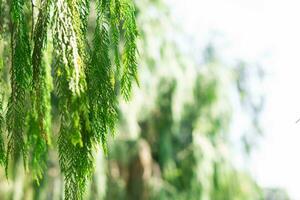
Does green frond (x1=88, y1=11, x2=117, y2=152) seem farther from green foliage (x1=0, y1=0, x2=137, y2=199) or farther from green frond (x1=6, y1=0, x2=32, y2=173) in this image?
green frond (x1=6, y1=0, x2=32, y2=173)

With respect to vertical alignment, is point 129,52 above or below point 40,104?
above

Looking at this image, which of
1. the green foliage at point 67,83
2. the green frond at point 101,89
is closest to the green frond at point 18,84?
the green foliage at point 67,83

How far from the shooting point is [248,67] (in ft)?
23.2

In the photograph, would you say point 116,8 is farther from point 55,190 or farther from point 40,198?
point 55,190

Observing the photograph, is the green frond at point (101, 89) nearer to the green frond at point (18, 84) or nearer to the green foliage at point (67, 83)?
the green foliage at point (67, 83)

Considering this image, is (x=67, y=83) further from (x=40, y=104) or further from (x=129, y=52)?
(x=129, y=52)

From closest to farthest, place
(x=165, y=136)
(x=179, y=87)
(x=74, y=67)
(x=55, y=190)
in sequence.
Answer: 1. (x=74, y=67)
2. (x=55, y=190)
3. (x=179, y=87)
4. (x=165, y=136)

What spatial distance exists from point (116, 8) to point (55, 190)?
4455 mm

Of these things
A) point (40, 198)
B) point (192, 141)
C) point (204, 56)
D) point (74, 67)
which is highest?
point (204, 56)

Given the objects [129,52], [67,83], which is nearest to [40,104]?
[67,83]

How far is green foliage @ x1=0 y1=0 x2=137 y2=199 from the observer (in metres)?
0.93

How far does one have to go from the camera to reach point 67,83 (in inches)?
36.2

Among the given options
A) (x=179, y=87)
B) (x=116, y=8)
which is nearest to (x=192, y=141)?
(x=179, y=87)

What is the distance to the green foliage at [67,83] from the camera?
0.93m
